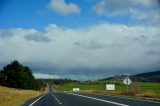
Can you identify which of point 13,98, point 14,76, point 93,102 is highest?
point 14,76

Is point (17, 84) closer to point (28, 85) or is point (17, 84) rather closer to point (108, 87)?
point (28, 85)

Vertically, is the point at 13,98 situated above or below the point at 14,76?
below

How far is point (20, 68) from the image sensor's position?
554 feet

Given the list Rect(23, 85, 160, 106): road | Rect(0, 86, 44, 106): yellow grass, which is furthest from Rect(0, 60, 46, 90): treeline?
Rect(23, 85, 160, 106): road

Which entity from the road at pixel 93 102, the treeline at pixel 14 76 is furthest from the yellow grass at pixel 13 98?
the treeline at pixel 14 76

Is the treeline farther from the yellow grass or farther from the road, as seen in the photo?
the road

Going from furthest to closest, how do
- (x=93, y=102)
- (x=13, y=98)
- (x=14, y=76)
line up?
(x=14, y=76)
(x=13, y=98)
(x=93, y=102)

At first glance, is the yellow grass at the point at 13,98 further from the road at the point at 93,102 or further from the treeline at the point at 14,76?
the treeline at the point at 14,76

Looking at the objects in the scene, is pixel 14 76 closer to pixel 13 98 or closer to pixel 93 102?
pixel 13 98

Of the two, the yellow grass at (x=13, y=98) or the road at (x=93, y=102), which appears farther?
the yellow grass at (x=13, y=98)

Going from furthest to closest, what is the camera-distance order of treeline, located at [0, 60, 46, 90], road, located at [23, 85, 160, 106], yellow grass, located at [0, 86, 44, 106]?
treeline, located at [0, 60, 46, 90], yellow grass, located at [0, 86, 44, 106], road, located at [23, 85, 160, 106]

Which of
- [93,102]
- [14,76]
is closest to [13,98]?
[93,102]

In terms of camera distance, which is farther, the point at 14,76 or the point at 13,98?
the point at 14,76

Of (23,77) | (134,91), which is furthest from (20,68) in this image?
(134,91)
